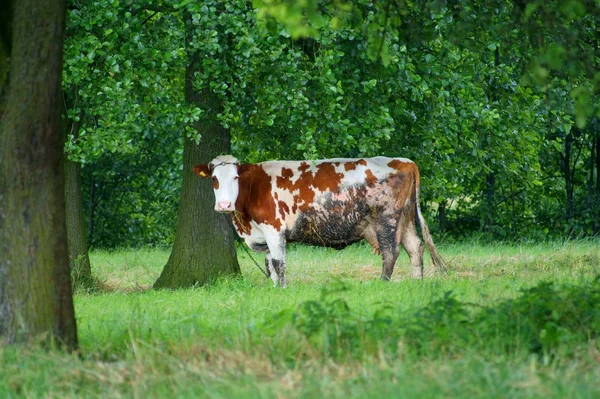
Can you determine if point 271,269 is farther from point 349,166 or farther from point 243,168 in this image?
point 349,166

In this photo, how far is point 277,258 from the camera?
15.1 m

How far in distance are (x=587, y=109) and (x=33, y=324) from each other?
4.64 metres

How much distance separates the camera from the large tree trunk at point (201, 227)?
1600 cm

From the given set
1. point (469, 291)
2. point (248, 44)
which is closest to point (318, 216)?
point (248, 44)

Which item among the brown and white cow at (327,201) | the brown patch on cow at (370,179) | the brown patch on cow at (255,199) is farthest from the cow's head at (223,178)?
the brown patch on cow at (370,179)

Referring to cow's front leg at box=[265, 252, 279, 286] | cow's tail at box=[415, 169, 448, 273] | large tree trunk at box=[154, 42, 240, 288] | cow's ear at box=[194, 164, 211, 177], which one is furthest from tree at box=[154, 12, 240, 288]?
cow's tail at box=[415, 169, 448, 273]

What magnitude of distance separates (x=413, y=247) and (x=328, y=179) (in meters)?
1.59

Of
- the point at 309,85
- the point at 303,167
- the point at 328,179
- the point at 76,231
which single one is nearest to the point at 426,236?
the point at 328,179

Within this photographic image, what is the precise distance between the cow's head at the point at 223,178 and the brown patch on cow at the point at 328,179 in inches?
45.3

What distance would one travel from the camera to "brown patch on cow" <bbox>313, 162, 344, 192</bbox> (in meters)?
15.2

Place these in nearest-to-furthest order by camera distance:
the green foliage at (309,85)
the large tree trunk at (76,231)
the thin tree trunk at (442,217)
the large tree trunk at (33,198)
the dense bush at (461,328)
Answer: the dense bush at (461,328)
the large tree trunk at (33,198)
the green foliage at (309,85)
the large tree trunk at (76,231)
the thin tree trunk at (442,217)

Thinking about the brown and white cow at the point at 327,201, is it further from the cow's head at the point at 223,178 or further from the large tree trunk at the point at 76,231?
the large tree trunk at the point at 76,231

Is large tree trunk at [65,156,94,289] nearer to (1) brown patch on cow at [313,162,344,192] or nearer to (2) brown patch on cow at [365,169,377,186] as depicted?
(1) brown patch on cow at [313,162,344,192]

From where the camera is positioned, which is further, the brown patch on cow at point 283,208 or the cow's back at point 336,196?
the brown patch on cow at point 283,208
